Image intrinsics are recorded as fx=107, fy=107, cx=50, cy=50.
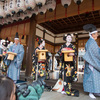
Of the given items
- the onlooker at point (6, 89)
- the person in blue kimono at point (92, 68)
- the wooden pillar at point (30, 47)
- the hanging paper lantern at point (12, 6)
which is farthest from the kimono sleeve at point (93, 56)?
the hanging paper lantern at point (12, 6)

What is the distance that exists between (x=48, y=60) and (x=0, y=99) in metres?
3.91

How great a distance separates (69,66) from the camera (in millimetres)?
3518

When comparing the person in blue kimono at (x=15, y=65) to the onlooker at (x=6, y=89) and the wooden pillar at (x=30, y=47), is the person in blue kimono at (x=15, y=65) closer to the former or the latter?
the wooden pillar at (x=30, y=47)

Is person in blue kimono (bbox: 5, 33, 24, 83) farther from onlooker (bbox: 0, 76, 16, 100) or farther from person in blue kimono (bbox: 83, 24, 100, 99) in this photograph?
onlooker (bbox: 0, 76, 16, 100)

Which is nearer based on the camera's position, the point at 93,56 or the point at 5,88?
the point at 5,88

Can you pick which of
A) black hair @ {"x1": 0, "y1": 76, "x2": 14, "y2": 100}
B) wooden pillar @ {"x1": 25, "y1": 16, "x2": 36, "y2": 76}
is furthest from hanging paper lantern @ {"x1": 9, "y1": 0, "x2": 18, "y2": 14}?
black hair @ {"x1": 0, "y1": 76, "x2": 14, "y2": 100}

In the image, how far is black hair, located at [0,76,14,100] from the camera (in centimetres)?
68

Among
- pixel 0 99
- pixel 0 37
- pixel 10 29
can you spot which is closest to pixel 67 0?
pixel 0 99

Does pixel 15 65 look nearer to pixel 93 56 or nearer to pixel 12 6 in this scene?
pixel 12 6

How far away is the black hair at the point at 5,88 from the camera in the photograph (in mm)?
680

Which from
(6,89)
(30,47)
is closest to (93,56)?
(6,89)

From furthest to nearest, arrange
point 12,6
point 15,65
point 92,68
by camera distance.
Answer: point 12,6, point 15,65, point 92,68

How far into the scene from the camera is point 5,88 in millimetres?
708

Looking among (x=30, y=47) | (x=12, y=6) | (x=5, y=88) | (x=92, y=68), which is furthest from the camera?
(x=30, y=47)
